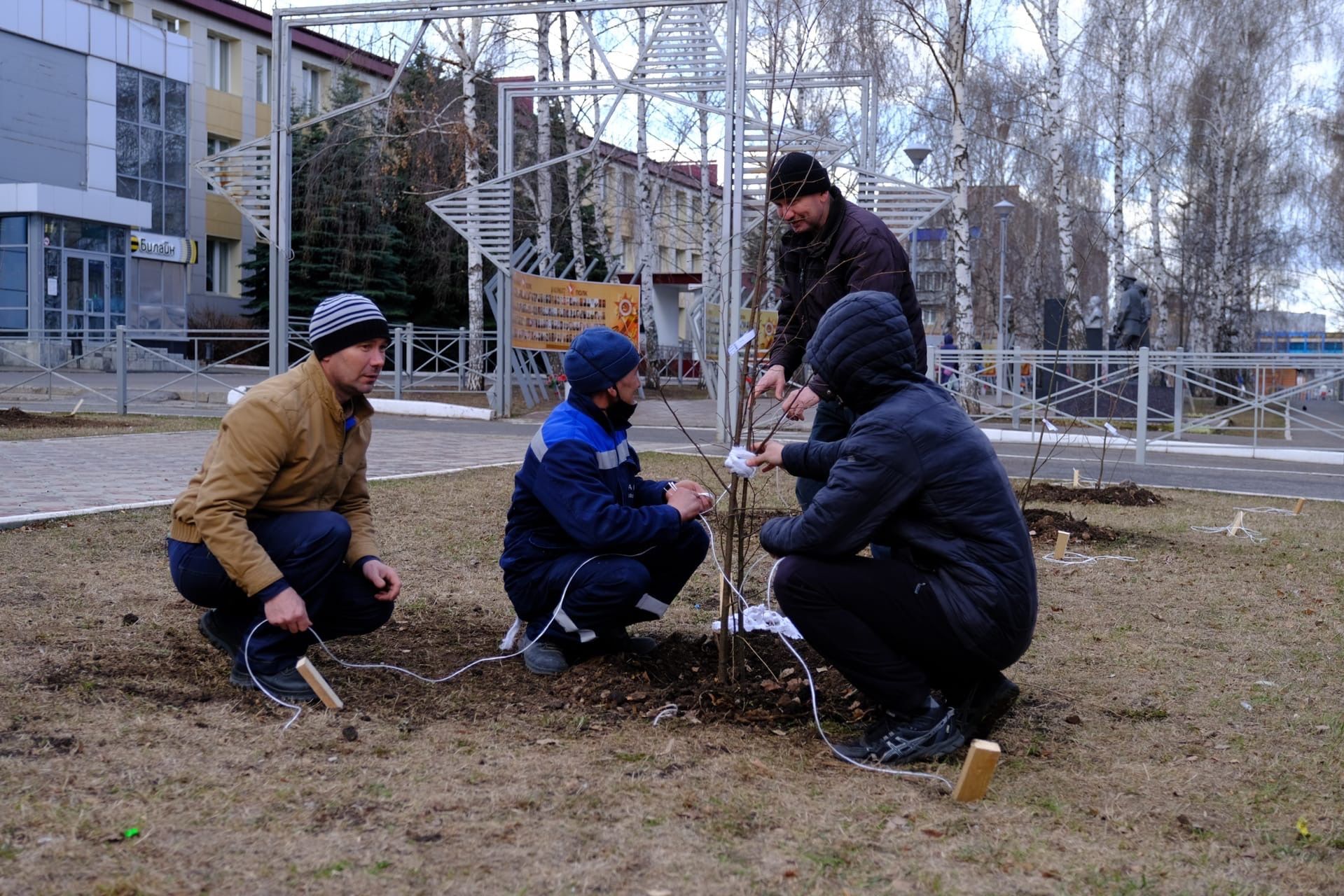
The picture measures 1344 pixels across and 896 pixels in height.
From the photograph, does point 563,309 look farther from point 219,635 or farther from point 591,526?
point 591,526

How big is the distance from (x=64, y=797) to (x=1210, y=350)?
1179 inches

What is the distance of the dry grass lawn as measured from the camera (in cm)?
240

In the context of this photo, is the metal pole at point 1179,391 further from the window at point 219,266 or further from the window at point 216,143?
the window at point 216,143

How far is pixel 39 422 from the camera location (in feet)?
46.9

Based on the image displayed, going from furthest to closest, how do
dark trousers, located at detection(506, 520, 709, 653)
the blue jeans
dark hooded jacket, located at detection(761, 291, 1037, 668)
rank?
the blue jeans, dark trousers, located at detection(506, 520, 709, 653), dark hooded jacket, located at detection(761, 291, 1037, 668)

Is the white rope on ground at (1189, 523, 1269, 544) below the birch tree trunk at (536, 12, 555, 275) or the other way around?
below

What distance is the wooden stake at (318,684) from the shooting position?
133 inches

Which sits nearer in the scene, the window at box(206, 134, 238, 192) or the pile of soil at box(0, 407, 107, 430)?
the pile of soil at box(0, 407, 107, 430)

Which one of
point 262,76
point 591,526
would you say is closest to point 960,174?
point 591,526

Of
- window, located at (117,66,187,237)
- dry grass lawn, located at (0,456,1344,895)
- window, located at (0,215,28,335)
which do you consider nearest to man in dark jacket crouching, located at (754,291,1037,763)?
dry grass lawn, located at (0,456,1344,895)

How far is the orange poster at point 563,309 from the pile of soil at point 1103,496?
927 centimetres

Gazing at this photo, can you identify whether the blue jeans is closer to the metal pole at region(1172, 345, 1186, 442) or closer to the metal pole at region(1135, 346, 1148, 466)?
the metal pole at region(1135, 346, 1148, 466)

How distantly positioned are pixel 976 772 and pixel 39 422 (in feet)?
46.0

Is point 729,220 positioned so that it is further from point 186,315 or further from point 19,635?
point 186,315
